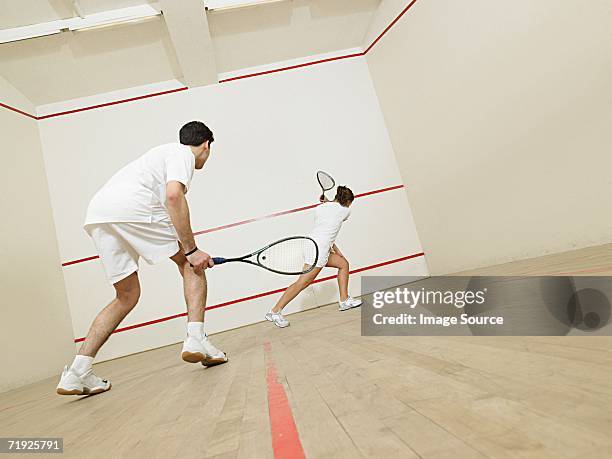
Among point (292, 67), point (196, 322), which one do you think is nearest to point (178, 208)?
point (196, 322)

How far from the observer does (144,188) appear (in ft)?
6.19

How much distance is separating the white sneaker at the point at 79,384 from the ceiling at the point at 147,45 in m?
3.22

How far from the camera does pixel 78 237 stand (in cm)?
427

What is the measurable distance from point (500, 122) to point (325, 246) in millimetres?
1614

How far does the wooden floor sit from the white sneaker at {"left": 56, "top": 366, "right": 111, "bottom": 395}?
16 centimetres

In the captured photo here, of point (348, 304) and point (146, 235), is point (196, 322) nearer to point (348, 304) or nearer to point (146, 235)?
point (146, 235)

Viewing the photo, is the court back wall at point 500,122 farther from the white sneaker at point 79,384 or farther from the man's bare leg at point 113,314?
the white sneaker at point 79,384

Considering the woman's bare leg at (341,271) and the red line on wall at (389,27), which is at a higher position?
the red line on wall at (389,27)

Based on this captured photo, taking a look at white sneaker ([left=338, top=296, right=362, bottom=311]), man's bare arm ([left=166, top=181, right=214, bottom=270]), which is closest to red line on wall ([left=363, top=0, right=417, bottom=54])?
white sneaker ([left=338, top=296, right=362, bottom=311])

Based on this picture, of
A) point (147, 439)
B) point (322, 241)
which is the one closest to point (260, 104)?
point (322, 241)

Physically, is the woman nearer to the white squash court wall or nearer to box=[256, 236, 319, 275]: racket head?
box=[256, 236, 319, 275]: racket head

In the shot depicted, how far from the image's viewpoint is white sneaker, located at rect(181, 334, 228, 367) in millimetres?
1710

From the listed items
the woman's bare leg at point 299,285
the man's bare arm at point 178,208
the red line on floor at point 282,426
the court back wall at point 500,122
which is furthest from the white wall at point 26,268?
the court back wall at point 500,122

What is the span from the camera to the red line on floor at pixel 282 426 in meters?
0.63
